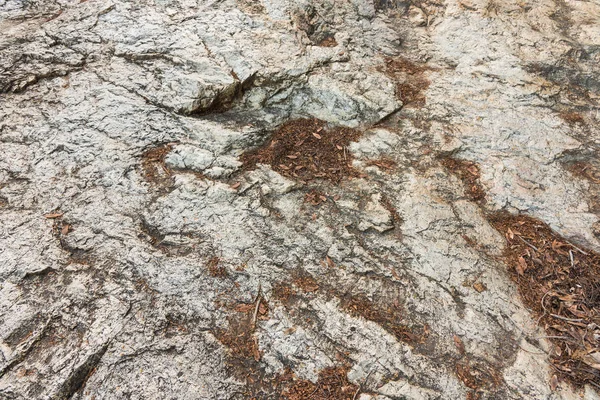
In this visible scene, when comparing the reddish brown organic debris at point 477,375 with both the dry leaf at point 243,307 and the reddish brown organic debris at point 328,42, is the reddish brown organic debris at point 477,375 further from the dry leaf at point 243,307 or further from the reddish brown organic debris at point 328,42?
the reddish brown organic debris at point 328,42

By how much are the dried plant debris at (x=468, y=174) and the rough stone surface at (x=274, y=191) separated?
0.12m

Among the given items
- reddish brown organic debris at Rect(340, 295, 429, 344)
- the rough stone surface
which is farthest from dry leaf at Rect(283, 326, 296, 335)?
reddish brown organic debris at Rect(340, 295, 429, 344)

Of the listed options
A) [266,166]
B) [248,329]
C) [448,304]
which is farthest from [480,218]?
[248,329]

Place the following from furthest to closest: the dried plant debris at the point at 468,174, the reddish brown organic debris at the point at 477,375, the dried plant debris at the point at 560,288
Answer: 1. the dried plant debris at the point at 468,174
2. the dried plant debris at the point at 560,288
3. the reddish brown organic debris at the point at 477,375

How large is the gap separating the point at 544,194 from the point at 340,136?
9.08 feet

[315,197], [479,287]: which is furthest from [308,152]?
[479,287]

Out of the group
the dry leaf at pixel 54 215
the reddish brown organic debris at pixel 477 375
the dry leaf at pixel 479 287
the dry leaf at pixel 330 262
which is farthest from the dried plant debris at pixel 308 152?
the reddish brown organic debris at pixel 477 375

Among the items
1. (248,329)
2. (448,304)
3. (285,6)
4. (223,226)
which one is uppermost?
(285,6)

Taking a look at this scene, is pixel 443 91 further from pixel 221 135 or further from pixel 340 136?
pixel 221 135

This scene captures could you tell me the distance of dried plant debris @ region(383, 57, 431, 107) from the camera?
566cm

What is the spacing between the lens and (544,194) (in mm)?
4598

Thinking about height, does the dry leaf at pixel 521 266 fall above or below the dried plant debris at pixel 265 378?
below

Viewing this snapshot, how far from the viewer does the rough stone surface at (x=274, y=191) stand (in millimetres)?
3328

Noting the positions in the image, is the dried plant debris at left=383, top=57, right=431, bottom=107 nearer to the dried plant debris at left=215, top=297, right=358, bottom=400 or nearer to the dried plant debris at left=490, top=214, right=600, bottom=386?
the dried plant debris at left=490, top=214, right=600, bottom=386
